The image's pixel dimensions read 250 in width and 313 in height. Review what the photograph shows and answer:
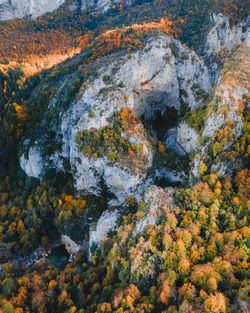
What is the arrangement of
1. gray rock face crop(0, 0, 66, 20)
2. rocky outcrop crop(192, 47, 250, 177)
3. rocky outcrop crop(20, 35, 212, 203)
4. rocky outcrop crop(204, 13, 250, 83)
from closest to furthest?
rocky outcrop crop(192, 47, 250, 177)
rocky outcrop crop(20, 35, 212, 203)
rocky outcrop crop(204, 13, 250, 83)
gray rock face crop(0, 0, 66, 20)

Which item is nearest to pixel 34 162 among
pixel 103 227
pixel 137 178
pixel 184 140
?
pixel 103 227

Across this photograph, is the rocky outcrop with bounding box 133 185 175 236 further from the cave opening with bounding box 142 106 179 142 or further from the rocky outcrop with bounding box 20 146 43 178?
the rocky outcrop with bounding box 20 146 43 178

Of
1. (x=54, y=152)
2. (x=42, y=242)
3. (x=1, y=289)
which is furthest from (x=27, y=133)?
(x=1, y=289)

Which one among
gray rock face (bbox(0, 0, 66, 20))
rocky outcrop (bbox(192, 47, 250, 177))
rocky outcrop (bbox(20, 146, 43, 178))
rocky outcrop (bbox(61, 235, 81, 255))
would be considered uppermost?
gray rock face (bbox(0, 0, 66, 20))

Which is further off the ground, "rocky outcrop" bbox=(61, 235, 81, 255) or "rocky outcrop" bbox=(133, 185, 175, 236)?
"rocky outcrop" bbox=(133, 185, 175, 236)

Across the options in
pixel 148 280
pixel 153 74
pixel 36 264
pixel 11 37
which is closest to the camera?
pixel 148 280

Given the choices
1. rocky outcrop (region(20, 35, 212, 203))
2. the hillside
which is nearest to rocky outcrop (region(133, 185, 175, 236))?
the hillside

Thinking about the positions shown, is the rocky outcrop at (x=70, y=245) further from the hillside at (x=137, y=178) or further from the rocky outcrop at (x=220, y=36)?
the rocky outcrop at (x=220, y=36)

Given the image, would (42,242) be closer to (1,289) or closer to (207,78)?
(1,289)
